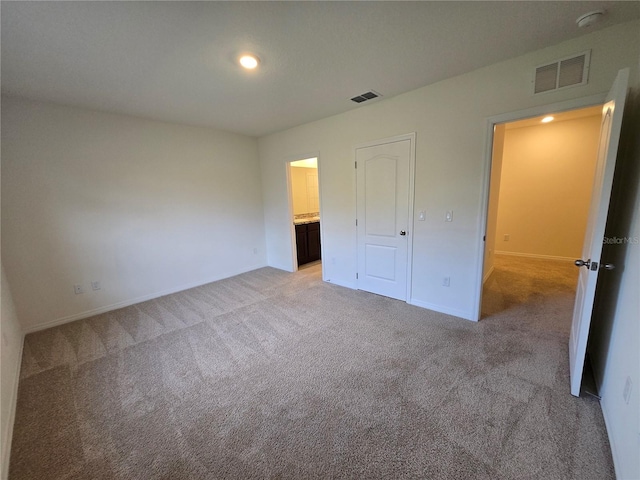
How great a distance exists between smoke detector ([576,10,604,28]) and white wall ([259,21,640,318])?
0.69 feet

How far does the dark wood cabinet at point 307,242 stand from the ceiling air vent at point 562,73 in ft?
12.4

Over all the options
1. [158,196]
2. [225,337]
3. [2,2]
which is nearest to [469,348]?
[225,337]

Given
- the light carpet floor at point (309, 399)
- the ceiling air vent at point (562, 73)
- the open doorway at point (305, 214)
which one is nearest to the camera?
the light carpet floor at point (309, 399)

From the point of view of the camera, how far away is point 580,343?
165cm

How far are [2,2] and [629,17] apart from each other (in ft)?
12.6

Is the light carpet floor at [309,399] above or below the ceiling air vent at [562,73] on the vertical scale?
below

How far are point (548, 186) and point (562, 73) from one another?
3729 mm

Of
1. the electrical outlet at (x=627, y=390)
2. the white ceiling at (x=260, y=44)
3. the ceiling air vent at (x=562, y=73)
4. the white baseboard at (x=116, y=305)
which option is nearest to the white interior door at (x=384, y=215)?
the white ceiling at (x=260, y=44)

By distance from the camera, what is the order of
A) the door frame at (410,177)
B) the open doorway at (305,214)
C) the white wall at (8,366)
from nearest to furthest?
the white wall at (8,366), the door frame at (410,177), the open doorway at (305,214)

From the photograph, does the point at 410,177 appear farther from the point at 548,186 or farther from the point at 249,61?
the point at 548,186

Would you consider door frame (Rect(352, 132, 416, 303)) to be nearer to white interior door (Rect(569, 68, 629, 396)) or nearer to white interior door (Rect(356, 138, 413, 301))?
white interior door (Rect(356, 138, 413, 301))

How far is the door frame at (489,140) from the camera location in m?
1.96

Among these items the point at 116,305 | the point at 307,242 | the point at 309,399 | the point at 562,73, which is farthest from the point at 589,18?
the point at 116,305

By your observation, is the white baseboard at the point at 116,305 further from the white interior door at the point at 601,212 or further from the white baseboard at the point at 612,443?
the white baseboard at the point at 612,443
